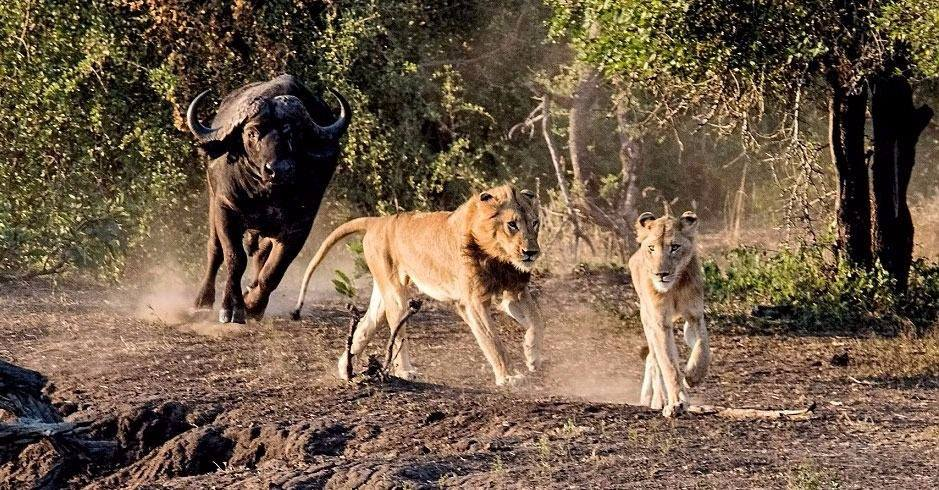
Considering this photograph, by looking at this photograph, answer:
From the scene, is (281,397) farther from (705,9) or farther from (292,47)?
(292,47)

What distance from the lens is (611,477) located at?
6.82m

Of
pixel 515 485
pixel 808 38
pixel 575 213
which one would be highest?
pixel 808 38

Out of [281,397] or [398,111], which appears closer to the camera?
[281,397]

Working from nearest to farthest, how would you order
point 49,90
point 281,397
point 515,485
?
point 515,485
point 281,397
point 49,90

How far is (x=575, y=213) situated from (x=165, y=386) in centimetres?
707

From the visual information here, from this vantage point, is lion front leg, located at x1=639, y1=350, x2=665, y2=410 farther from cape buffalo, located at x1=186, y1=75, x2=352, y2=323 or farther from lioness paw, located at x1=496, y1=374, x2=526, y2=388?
cape buffalo, located at x1=186, y1=75, x2=352, y2=323

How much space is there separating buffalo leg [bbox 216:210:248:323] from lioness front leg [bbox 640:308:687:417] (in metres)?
4.47

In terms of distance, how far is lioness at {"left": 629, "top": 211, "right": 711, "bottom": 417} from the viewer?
8.19 m

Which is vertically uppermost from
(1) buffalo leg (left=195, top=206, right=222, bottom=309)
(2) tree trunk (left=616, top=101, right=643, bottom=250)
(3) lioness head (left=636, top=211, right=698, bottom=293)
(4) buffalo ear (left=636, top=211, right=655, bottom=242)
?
(2) tree trunk (left=616, top=101, right=643, bottom=250)

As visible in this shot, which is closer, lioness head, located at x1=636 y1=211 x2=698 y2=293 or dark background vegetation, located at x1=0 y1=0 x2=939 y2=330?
lioness head, located at x1=636 y1=211 x2=698 y2=293

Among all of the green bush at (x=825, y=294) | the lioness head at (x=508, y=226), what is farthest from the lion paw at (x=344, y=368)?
the green bush at (x=825, y=294)

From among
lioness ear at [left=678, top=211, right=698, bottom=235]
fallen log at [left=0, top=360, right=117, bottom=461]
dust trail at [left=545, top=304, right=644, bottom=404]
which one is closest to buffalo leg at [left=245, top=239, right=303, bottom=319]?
dust trail at [left=545, top=304, right=644, bottom=404]

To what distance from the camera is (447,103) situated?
1529 cm

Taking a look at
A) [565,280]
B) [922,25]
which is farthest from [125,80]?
[922,25]
